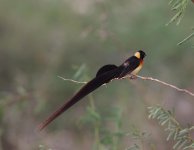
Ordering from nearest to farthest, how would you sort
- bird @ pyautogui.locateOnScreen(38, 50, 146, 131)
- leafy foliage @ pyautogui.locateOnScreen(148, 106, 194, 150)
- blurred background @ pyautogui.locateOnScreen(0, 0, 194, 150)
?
bird @ pyautogui.locateOnScreen(38, 50, 146, 131), leafy foliage @ pyautogui.locateOnScreen(148, 106, 194, 150), blurred background @ pyautogui.locateOnScreen(0, 0, 194, 150)

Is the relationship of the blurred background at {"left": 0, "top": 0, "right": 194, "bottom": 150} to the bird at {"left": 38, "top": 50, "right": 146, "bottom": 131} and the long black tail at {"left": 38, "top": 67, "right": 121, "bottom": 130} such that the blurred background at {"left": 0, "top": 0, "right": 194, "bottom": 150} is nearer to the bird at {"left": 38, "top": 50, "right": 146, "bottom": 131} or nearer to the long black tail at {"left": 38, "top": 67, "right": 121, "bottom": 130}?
the bird at {"left": 38, "top": 50, "right": 146, "bottom": 131}

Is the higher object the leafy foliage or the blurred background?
the blurred background

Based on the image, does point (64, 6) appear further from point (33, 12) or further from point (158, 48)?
point (158, 48)

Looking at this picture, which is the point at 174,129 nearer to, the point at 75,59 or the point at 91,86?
the point at 91,86

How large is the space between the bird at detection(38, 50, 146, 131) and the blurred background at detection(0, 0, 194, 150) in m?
3.03

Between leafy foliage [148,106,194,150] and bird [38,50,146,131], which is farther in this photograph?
leafy foliage [148,106,194,150]

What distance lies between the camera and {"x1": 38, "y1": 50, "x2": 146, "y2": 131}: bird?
2043 mm

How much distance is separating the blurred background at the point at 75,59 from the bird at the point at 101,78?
3030 millimetres

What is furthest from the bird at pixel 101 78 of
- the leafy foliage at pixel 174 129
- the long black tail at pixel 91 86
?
the leafy foliage at pixel 174 129

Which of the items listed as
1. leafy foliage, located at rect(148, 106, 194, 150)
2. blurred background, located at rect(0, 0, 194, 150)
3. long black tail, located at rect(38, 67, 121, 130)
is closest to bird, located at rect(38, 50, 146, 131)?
long black tail, located at rect(38, 67, 121, 130)

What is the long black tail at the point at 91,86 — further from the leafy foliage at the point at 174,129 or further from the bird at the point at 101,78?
the leafy foliage at the point at 174,129

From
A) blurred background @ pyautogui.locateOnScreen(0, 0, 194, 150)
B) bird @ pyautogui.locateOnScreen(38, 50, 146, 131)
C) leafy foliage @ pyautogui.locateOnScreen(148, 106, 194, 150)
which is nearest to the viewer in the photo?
bird @ pyautogui.locateOnScreen(38, 50, 146, 131)

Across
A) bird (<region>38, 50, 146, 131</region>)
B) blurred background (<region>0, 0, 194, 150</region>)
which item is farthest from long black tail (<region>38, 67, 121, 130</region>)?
blurred background (<region>0, 0, 194, 150</region>)

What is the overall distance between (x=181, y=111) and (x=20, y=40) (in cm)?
216
